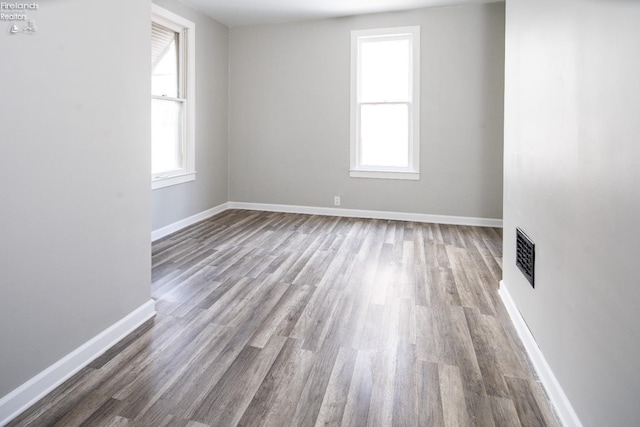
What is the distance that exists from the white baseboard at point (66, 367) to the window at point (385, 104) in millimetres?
3771

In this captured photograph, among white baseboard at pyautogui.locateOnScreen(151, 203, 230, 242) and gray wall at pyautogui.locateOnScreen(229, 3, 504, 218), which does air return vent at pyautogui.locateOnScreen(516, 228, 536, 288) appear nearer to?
gray wall at pyautogui.locateOnScreen(229, 3, 504, 218)

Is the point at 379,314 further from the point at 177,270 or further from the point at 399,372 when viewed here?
the point at 177,270

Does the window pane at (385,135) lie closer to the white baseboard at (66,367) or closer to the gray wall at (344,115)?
the gray wall at (344,115)

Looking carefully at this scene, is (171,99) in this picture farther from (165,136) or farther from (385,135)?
(385,135)

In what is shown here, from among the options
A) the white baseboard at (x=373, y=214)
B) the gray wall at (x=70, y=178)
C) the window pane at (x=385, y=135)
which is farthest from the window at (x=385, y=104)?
the gray wall at (x=70, y=178)

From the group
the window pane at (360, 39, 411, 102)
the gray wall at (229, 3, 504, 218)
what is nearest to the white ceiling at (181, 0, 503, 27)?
the gray wall at (229, 3, 504, 218)

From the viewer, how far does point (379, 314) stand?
2514 millimetres

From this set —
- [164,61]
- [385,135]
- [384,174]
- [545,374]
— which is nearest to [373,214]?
[384,174]

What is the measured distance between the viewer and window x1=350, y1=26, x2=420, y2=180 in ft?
17.0

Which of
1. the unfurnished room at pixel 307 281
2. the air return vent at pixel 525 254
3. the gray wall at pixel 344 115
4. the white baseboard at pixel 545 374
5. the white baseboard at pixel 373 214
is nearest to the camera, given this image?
the unfurnished room at pixel 307 281

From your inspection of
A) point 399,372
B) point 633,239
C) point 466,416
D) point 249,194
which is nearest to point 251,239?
point 249,194

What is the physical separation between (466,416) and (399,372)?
0.37 meters

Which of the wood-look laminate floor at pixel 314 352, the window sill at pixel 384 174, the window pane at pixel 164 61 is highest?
the window pane at pixel 164 61

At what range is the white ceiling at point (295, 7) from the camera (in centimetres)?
477
